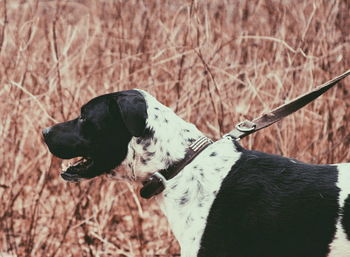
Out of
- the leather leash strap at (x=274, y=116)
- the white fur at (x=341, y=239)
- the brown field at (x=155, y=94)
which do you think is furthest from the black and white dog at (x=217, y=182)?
the brown field at (x=155, y=94)

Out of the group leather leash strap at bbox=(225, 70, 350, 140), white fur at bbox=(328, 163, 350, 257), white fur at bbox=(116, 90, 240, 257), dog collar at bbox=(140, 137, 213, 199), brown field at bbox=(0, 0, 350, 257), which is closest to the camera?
white fur at bbox=(328, 163, 350, 257)

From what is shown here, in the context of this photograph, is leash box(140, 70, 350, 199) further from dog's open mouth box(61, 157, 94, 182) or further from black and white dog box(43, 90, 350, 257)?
dog's open mouth box(61, 157, 94, 182)

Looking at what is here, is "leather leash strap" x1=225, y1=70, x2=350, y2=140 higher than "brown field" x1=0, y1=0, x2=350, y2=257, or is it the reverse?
"leather leash strap" x1=225, y1=70, x2=350, y2=140

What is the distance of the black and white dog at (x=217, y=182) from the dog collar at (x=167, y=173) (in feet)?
0.06

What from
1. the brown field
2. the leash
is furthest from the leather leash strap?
the brown field

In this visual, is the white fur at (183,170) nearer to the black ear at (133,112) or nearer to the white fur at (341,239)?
the black ear at (133,112)

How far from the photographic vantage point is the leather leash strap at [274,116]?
114 inches

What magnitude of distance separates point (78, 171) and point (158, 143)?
1.33ft

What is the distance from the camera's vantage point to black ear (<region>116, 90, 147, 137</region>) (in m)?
2.79

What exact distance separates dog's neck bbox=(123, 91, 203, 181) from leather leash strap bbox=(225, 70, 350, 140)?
0.57 feet

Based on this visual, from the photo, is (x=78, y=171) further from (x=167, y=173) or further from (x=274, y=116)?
(x=274, y=116)

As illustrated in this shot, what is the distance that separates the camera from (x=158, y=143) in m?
2.85

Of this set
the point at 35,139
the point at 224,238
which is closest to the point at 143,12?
the point at 35,139

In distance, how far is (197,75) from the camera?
460 centimetres
